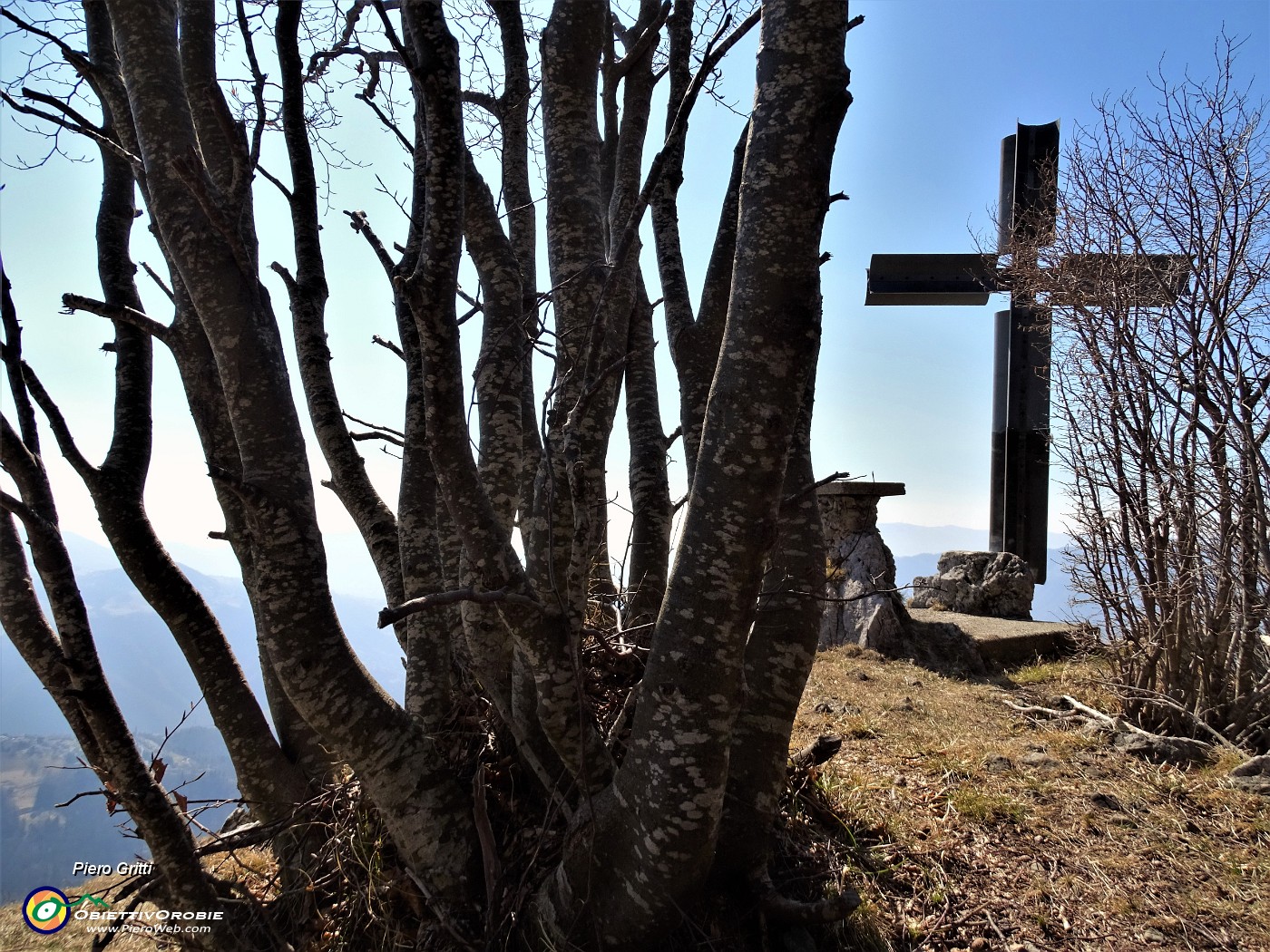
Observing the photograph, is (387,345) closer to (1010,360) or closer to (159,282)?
(159,282)

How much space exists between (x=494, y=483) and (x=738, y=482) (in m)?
1.21

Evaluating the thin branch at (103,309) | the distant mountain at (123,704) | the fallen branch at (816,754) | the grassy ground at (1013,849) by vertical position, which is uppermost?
the thin branch at (103,309)

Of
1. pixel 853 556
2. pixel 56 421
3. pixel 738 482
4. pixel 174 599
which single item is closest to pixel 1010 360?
pixel 853 556

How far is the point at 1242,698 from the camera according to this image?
164 inches

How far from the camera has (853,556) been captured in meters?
7.73

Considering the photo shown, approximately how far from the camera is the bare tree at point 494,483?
1861 mm

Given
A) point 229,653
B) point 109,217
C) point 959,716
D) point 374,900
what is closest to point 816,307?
point 374,900

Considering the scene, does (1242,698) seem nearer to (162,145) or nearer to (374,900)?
(374,900)

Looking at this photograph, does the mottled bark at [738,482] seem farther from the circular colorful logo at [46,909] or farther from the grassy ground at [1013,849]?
the circular colorful logo at [46,909]

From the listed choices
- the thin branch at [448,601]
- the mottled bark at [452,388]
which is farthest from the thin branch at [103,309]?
the thin branch at [448,601]

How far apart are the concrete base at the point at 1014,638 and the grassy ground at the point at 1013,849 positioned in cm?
222

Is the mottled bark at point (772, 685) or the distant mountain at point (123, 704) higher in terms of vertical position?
the mottled bark at point (772, 685)

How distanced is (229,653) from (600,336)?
2.05 meters

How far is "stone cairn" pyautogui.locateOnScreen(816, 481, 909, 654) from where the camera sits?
23.3ft
